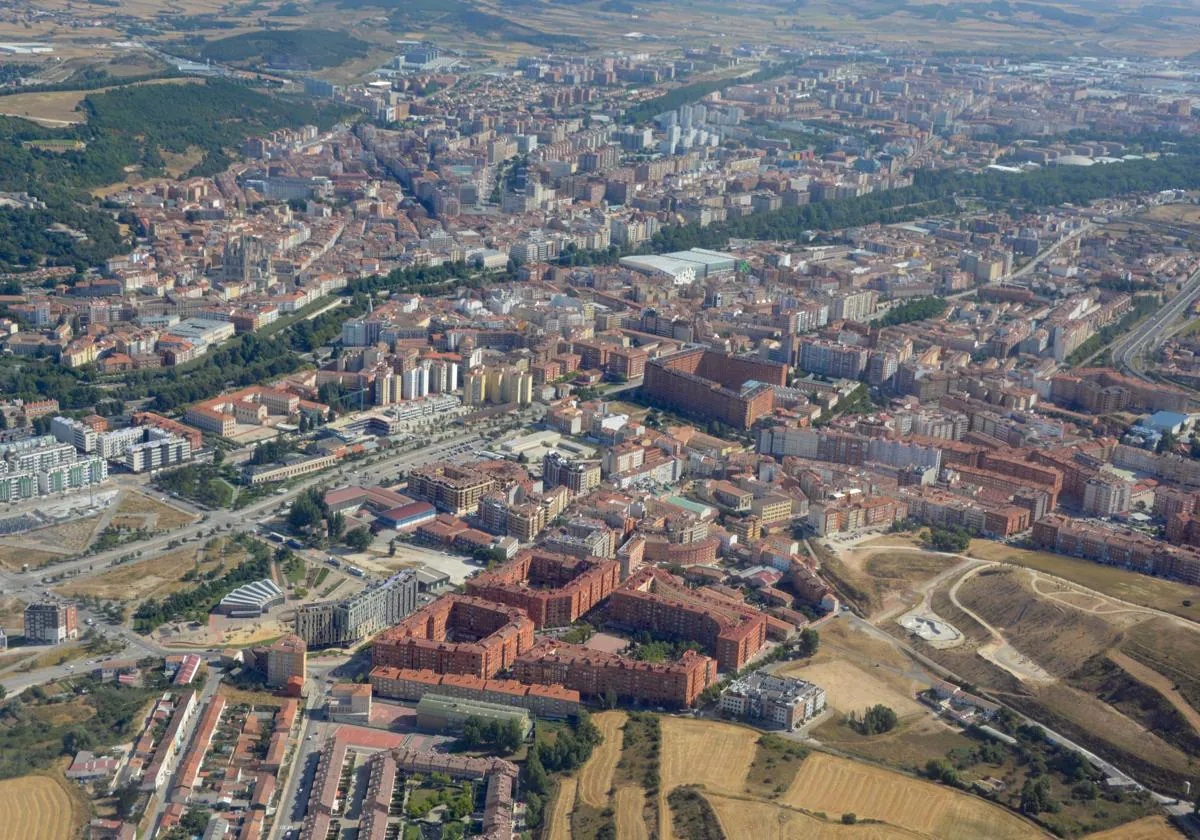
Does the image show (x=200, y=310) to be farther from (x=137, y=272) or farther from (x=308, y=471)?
(x=308, y=471)

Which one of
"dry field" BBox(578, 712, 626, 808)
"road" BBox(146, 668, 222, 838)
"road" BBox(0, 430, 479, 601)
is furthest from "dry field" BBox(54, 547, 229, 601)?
"dry field" BBox(578, 712, 626, 808)

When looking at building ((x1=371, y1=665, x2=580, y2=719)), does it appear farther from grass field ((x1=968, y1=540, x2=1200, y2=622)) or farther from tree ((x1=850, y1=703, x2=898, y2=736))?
grass field ((x1=968, y1=540, x2=1200, y2=622))

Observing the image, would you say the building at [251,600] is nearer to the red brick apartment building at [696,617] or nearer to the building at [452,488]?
the building at [452,488]

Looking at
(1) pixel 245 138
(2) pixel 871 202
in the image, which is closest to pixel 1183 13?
(2) pixel 871 202

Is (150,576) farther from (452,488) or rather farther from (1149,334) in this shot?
(1149,334)

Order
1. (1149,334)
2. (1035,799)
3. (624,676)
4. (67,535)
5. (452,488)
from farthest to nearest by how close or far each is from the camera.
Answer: (1149,334), (452,488), (67,535), (624,676), (1035,799)

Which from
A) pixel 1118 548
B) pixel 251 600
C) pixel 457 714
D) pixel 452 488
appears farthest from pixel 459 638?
pixel 1118 548
